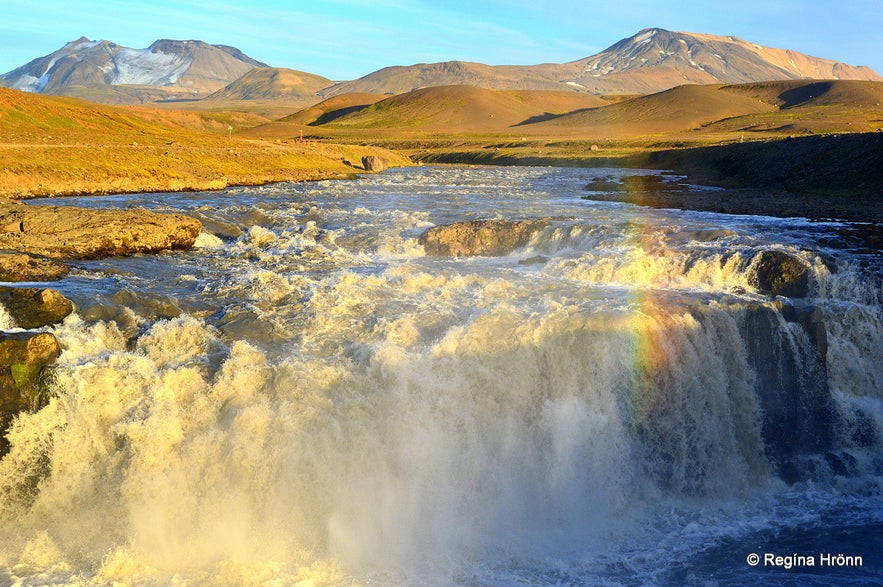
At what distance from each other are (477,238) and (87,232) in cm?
1368

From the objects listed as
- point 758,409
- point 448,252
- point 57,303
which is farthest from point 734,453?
point 57,303

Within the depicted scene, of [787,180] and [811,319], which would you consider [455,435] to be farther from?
[787,180]

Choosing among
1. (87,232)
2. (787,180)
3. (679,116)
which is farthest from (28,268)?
(679,116)

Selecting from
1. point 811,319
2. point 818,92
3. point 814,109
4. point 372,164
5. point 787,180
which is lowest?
point 811,319

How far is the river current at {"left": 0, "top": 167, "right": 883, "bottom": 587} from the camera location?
41.4 ft

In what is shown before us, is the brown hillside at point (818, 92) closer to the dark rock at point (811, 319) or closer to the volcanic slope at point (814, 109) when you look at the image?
the volcanic slope at point (814, 109)

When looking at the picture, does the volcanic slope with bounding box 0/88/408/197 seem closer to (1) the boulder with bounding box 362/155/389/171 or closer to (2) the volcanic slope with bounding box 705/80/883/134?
(1) the boulder with bounding box 362/155/389/171

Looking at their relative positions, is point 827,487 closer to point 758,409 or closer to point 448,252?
point 758,409

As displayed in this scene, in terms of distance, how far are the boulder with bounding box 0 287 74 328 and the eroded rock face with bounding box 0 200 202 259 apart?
630cm

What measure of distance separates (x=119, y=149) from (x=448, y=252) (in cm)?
3495

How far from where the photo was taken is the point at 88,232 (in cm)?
2397

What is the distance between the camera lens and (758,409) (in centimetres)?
1661

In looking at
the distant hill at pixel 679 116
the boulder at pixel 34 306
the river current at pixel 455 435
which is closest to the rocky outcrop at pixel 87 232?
the river current at pixel 455 435

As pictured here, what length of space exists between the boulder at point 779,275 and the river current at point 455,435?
41 cm
